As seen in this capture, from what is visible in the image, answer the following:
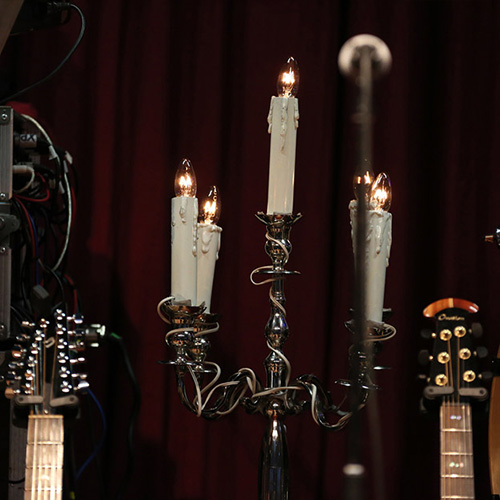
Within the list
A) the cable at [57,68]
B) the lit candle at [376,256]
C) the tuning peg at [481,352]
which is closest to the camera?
the lit candle at [376,256]

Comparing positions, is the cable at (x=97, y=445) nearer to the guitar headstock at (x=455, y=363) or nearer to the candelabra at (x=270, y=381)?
the candelabra at (x=270, y=381)

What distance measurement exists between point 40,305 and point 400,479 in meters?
0.77

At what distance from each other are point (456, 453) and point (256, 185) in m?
0.64

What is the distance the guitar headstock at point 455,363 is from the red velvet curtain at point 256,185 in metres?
0.18

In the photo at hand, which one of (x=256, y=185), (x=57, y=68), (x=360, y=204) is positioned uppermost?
(x=57, y=68)

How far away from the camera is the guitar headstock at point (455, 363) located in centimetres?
129

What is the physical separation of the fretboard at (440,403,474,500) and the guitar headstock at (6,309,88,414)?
0.60 meters

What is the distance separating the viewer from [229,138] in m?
1.60

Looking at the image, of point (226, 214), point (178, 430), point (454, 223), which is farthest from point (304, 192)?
point (178, 430)

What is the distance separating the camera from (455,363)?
4.28ft

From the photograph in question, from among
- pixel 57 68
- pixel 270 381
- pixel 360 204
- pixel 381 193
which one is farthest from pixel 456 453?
pixel 57 68

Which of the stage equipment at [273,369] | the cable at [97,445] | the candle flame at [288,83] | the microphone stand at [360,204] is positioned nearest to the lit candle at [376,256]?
the stage equipment at [273,369]

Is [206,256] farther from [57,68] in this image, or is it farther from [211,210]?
[57,68]

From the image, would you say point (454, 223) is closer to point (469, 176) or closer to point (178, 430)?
point (469, 176)
